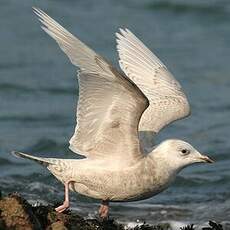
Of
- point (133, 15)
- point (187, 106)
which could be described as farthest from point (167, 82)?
point (133, 15)

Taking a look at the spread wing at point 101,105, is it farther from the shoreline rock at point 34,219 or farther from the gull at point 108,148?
the shoreline rock at point 34,219

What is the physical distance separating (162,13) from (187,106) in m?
13.7

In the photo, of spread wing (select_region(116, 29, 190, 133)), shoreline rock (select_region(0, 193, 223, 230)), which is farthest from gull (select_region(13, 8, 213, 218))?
spread wing (select_region(116, 29, 190, 133))

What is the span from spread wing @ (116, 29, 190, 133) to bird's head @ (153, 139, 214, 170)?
0.82 meters

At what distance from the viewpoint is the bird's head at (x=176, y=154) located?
29.4 ft

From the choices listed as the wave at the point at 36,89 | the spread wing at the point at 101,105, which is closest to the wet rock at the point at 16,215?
the spread wing at the point at 101,105

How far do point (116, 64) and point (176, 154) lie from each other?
1022 cm

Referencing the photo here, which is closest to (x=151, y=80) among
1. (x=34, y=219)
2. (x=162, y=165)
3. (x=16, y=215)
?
(x=162, y=165)

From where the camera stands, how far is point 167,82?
10.8 m

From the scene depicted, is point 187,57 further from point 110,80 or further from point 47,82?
point 110,80

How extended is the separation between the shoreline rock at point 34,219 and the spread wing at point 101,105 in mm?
952

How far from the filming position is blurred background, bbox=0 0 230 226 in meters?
12.5

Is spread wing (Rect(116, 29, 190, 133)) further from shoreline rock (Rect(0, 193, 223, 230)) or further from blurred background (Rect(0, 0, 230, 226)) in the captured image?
shoreline rock (Rect(0, 193, 223, 230))

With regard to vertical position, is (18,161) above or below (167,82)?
below
